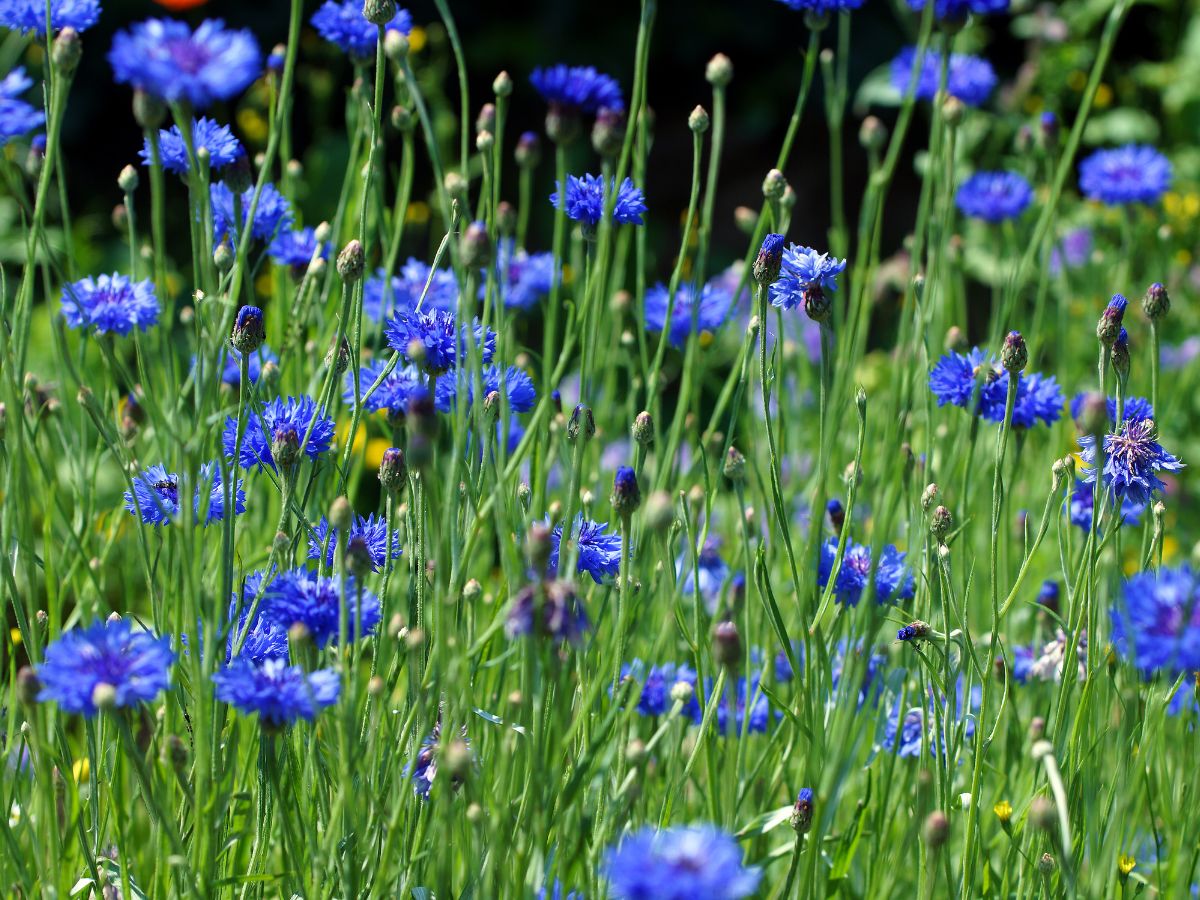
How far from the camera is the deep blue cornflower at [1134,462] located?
3.55 feet

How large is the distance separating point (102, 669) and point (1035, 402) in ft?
2.91

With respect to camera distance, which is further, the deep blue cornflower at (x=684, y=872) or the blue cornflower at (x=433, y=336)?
the blue cornflower at (x=433, y=336)

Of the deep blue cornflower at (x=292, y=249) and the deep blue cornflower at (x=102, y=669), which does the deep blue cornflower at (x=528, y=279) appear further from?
the deep blue cornflower at (x=102, y=669)

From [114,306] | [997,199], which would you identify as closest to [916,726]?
[114,306]

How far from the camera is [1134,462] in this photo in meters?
1.08

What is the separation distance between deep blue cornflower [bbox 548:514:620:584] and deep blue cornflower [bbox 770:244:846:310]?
0.81ft

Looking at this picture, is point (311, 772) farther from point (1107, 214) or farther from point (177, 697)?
point (1107, 214)

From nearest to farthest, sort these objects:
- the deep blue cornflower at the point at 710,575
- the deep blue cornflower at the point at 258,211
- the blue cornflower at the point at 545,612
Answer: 1. the blue cornflower at the point at 545,612
2. the deep blue cornflower at the point at 258,211
3. the deep blue cornflower at the point at 710,575

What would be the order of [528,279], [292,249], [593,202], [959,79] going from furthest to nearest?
[959,79] < [528,279] < [292,249] < [593,202]

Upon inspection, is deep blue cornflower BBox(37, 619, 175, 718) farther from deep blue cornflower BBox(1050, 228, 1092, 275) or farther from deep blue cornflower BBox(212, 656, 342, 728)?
deep blue cornflower BBox(1050, 228, 1092, 275)

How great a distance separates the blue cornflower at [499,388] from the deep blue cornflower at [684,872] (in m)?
0.52

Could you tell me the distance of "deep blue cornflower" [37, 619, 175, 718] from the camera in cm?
80

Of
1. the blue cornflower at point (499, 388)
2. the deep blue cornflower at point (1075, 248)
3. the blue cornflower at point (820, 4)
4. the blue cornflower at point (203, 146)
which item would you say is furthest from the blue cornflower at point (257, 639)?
the deep blue cornflower at point (1075, 248)

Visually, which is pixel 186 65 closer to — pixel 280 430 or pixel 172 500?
pixel 280 430
